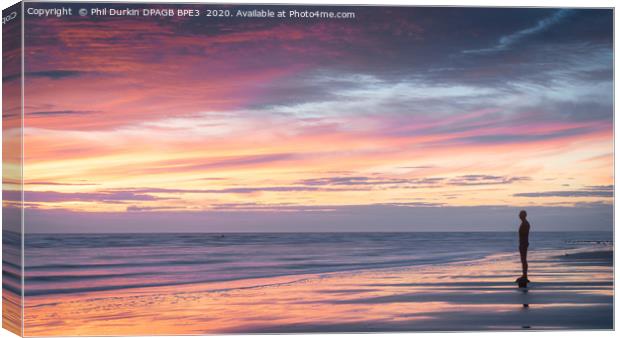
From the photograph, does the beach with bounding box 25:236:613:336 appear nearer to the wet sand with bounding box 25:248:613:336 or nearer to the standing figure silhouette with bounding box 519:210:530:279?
the wet sand with bounding box 25:248:613:336

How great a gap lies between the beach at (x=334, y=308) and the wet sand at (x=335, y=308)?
0.5 inches

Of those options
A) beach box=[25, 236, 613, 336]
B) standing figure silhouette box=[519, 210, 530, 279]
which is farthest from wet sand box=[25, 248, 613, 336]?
standing figure silhouette box=[519, 210, 530, 279]

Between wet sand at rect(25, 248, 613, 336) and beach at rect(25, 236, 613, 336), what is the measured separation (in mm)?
13

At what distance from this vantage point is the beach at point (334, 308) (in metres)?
12.1

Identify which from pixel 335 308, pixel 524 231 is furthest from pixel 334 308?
pixel 524 231

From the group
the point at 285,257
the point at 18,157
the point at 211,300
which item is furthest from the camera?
the point at 285,257

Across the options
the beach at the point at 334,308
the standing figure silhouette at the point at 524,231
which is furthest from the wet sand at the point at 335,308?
the standing figure silhouette at the point at 524,231

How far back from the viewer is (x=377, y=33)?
41.8ft

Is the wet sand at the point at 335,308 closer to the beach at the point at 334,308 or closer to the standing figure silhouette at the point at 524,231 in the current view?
the beach at the point at 334,308

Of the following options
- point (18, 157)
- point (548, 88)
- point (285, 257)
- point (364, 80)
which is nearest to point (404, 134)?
point (364, 80)

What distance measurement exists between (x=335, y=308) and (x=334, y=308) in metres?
0.01

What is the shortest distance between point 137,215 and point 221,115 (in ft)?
6.84

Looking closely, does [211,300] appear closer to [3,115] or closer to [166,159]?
[166,159]

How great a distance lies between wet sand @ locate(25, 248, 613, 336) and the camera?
12086 millimetres
